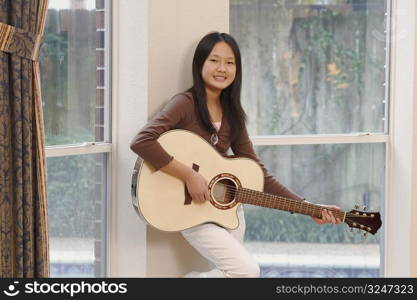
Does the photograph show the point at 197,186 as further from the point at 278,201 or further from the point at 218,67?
the point at 218,67

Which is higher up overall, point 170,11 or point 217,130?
point 170,11

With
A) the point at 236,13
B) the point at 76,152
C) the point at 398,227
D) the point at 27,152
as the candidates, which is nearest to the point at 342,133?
the point at 398,227

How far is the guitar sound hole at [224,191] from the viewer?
9.23 ft

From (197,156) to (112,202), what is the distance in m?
0.44

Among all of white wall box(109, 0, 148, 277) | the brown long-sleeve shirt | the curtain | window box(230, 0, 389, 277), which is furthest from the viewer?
window box(230, 0, 389, 277)

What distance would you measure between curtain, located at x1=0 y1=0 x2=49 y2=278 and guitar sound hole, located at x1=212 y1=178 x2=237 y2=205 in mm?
702

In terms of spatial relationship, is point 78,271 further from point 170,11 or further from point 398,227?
point 398,227

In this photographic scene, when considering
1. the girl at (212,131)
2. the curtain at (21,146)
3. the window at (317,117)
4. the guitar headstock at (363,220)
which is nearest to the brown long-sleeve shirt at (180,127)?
the girl at (212,131)

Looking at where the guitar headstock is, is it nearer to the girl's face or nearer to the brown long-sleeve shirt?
the brown long-sleeve shirt

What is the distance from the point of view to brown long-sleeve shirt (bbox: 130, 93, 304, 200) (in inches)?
105

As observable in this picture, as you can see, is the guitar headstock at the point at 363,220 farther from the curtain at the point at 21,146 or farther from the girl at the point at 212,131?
the curtain at the point at 21,146

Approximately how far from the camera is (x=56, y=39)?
277 cm

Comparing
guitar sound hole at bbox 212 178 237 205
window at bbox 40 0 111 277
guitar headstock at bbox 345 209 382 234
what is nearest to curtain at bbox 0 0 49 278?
window at bbox 40 0 111 277

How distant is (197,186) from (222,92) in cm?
44
